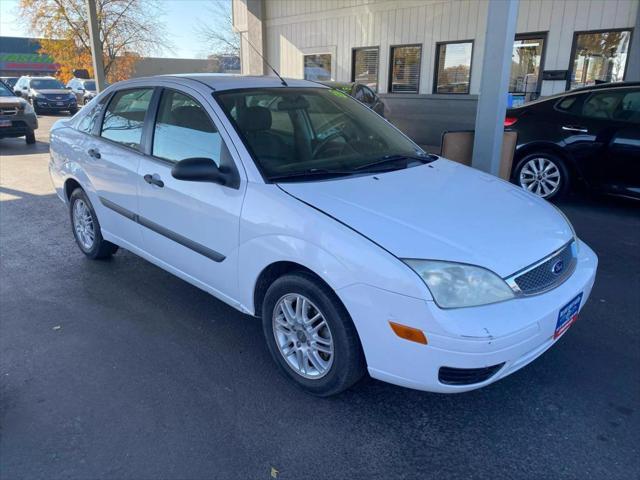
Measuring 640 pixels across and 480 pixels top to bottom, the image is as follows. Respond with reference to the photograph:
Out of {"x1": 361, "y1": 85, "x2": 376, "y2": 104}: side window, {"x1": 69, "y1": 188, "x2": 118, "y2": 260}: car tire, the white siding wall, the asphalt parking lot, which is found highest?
the white siding wall

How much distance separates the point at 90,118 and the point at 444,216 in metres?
3.42

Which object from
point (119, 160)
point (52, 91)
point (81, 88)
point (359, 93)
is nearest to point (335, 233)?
point (119, 160)

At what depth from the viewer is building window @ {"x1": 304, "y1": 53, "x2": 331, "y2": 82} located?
49.4 feet

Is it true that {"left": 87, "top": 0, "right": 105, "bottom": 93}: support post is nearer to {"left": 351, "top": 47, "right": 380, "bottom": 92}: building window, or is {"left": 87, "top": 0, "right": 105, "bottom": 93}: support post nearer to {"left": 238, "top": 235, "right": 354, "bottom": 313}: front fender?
{"left": 351, "top": 47, "right": 380, "bottom": 92}: building window

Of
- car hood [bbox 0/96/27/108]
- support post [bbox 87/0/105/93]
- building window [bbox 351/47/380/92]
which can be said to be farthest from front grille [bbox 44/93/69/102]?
building window [bbox 351/47/380/92]

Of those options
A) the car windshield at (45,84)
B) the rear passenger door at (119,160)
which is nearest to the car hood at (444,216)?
the rear passenger door at (119,160)

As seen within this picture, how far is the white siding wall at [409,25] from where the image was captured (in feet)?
32.5

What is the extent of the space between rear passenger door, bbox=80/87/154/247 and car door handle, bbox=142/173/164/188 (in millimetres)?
189

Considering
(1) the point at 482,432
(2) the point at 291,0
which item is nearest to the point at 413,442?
(1) the point at 482,432

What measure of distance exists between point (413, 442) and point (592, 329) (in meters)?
1.84

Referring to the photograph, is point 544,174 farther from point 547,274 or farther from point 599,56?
point 547,274

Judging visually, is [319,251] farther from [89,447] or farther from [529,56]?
[529,56]

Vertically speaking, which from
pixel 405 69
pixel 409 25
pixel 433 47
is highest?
pixel 409 25

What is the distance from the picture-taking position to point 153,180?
3.59 m
